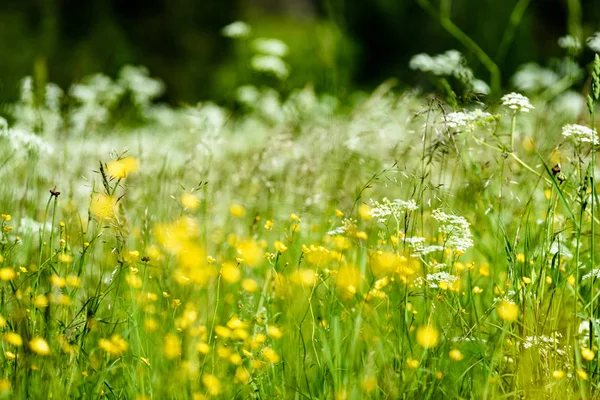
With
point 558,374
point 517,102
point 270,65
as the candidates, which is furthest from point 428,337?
point 270,65

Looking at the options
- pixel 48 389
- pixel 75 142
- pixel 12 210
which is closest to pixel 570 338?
pixel 48 389

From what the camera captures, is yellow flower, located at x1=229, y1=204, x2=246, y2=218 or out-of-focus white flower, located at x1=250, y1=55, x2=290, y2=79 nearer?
yellow flower, located at x1=229, y1=204, x2=246, y2=218

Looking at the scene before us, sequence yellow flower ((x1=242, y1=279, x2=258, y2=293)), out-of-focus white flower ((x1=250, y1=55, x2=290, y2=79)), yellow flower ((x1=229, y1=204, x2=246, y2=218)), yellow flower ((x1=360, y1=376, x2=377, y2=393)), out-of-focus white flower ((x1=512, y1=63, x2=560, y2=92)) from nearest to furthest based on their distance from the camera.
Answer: yellow flower ((x1=360, y1=376, x2=377, y2=393))
yellow flower ((x1=242, y1=279, x2=258, y2=293))
yellow flower ((x1=229, y1=204, x2=246, y2=218))
out-of-focus white flower ((x1=250, y1=55, x2=290, y2=79))
out-of-focus white flower ((x1=512, y1=63, x2=560, y2=92))

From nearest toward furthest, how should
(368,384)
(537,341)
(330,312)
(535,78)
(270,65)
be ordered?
1. (368,384)
2. (537,341)
3. (330,312)
4. (270,65)
5. (535,78)

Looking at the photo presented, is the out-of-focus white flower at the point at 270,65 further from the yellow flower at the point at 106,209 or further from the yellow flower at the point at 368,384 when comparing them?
the yellow flower at the point at 368,384

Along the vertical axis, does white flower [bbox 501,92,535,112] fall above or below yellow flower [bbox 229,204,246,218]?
above

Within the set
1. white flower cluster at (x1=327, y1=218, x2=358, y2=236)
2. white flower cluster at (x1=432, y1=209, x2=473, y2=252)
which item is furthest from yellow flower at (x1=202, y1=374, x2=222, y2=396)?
white flower cluster at (x1=432, y1=209, x2=473, y2=252)

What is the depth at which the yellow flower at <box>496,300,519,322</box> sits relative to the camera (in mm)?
1492

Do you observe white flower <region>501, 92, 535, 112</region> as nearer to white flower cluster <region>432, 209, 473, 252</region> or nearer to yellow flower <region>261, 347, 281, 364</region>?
white flower cluster <region>432, 209, 473, 252</region>

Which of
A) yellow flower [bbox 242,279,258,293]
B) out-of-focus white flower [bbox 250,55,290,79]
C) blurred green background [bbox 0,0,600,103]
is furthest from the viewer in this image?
blurred green background [bbox 0,0,600,103]

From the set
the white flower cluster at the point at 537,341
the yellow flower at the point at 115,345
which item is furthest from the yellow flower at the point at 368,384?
the yellow flower at the point at 115,345

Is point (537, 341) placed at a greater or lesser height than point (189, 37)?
lesser

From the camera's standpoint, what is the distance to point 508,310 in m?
1.51

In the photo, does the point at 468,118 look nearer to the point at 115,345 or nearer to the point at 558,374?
the point at 558,374
